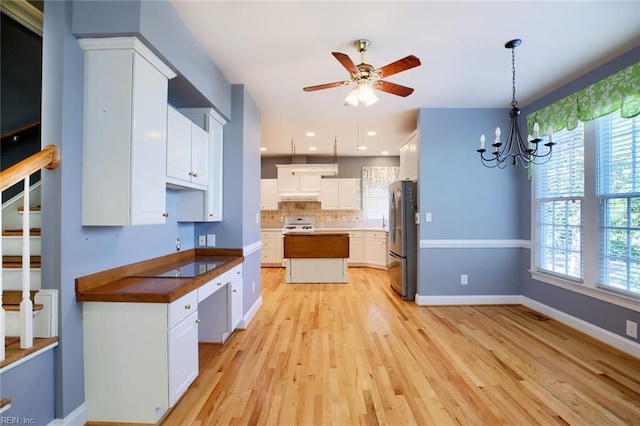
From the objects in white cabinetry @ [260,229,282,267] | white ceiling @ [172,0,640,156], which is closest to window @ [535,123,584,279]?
white ceiling @ [172,0,640,156]

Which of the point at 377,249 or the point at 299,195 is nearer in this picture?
the point at 377,249

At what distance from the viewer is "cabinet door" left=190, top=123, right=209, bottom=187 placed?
96.9 inches

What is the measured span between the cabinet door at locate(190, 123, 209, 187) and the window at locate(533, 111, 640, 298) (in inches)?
149

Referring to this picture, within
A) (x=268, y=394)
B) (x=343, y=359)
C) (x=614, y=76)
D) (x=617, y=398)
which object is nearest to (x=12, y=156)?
(x=268, y=394)

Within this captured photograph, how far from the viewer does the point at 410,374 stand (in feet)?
7.31

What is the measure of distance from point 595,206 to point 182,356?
384 cm

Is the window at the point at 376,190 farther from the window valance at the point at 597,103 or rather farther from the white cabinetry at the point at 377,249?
the window valance at the point at 597,103

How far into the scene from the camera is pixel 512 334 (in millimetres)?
2973

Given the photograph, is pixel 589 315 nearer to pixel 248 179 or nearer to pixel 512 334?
pixel 512 334

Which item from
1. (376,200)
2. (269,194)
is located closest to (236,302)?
(269,194)

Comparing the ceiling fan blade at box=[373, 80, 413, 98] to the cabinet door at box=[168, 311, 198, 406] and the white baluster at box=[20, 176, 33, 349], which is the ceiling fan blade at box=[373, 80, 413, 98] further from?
the white baluster at box=[20, 176, 33, 349]

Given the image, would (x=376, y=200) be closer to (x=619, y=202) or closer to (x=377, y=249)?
(x=377, y=249)

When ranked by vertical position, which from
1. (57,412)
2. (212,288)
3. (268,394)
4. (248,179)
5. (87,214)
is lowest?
(268,394)

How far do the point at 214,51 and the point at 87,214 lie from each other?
1.72 meters
